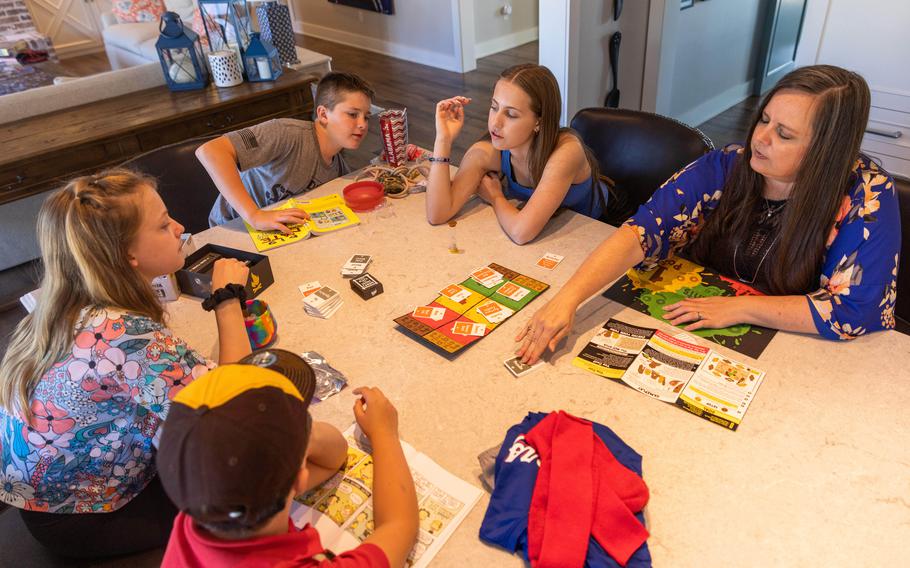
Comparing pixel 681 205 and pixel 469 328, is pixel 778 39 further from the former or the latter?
pixel 469 328

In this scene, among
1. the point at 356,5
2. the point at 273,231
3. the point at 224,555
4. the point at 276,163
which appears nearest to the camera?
the point at 224,555

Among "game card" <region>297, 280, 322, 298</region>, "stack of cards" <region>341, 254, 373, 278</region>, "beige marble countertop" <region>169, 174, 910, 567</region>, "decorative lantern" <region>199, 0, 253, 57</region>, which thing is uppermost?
"decorative lantern" <region>199, 0, 253, 57</region>

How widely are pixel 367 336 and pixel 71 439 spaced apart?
2.11ft

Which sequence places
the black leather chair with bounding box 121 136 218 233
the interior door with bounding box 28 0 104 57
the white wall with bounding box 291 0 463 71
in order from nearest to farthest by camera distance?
the black leather chair with bounding box 121 136 218 233 < the white wall with bounding box 291 0 463 71 < the interior door with bounding box 28 0 104 57

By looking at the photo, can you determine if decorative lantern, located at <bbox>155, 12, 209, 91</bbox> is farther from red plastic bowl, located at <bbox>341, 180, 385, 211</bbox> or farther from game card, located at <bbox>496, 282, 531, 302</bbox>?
game card, located at <bbox>496, 282, 531, 302</bbox>

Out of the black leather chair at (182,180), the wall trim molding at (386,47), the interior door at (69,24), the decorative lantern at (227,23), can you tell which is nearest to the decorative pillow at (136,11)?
the interior door at (69,24)

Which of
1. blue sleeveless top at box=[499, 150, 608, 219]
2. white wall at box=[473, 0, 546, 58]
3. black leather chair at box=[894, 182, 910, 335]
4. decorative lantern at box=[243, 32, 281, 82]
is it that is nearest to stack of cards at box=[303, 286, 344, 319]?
blue sleeveless top at box=[499, 150, 608, 219]

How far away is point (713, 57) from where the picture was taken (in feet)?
13.9

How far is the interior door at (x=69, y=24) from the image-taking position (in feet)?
23.4

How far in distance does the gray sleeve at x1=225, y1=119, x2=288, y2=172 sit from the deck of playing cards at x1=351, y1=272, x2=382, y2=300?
744 mm

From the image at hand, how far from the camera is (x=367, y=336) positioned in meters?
1.39

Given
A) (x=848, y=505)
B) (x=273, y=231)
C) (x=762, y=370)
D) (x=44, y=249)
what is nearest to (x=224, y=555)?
(x=44, y=249)

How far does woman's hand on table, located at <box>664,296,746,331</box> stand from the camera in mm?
1328

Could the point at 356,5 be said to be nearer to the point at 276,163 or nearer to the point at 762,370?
the point at 276,163
